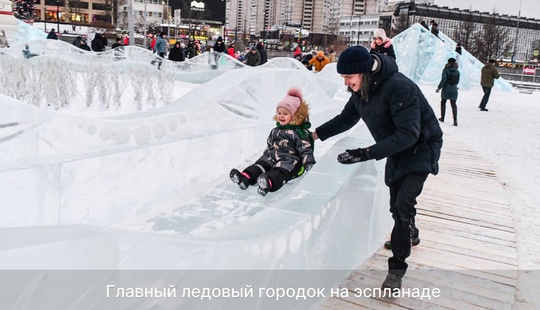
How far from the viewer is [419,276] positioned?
344cm

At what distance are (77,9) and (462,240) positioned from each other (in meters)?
79.1

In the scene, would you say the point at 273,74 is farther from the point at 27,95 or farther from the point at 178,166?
the point at 27,95

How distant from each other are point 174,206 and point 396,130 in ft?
9.51

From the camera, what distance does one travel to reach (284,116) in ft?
15.0

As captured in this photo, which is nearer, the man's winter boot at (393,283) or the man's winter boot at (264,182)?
the man's winter boot at (393,283)

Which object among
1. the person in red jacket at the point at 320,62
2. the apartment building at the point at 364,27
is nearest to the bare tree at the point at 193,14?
the apartment building at the point at 364,27

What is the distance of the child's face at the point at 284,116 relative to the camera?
456cm

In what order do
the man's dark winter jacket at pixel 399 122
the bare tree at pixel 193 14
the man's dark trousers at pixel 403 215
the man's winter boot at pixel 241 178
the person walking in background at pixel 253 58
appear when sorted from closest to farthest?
the man's dark winter jacket at pixel 399 122 → the man's dark trousers at pixel 403 215 → the man's winter boot at pixel 241 178 → the person walking in background at pixel 253 58 → the bare tree at pixel 193 14

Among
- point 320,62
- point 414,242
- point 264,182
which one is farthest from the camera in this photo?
point 320,62

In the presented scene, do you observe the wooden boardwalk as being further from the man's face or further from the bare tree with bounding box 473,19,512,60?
the bare tree with bounding box 473,19,512,60

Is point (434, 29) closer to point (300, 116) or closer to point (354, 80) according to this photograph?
point (300, 116)

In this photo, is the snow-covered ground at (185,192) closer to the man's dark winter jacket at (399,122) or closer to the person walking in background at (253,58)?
the man's dark winter jacket at (399,122)

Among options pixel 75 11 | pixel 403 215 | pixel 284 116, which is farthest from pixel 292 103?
pixel 75 11

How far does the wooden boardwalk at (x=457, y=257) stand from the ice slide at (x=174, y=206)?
23cm
